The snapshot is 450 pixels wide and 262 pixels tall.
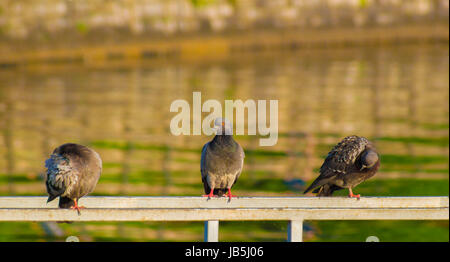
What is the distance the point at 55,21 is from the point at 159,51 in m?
7.32

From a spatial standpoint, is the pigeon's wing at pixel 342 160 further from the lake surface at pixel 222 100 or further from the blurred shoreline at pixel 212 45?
the blurred shoreline at pixel 212 45

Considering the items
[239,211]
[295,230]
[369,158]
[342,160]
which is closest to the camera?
[239,211]

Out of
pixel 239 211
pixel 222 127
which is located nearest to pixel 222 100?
pixel 222 127

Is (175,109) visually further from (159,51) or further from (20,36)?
(159,51)

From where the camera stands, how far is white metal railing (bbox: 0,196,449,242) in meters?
6.38

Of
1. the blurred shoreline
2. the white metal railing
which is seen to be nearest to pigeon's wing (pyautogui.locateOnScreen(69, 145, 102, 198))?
the white metal railing

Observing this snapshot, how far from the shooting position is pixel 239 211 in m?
6.58

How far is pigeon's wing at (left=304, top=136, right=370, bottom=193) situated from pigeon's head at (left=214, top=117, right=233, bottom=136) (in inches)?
38.5

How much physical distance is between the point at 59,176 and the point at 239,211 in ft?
6.21

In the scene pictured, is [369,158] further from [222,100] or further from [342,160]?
[222,100]

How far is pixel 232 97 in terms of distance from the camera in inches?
1387

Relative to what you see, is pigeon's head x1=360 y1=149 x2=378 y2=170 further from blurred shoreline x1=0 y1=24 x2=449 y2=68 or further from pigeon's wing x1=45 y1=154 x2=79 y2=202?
blurred shoreline x1=0 y1=24 x2=449 y2=68

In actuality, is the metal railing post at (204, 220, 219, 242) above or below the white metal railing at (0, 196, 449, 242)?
below

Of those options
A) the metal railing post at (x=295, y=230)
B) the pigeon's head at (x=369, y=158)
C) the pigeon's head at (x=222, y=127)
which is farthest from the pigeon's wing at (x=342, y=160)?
the metal railing post at (x=295, y=230)
